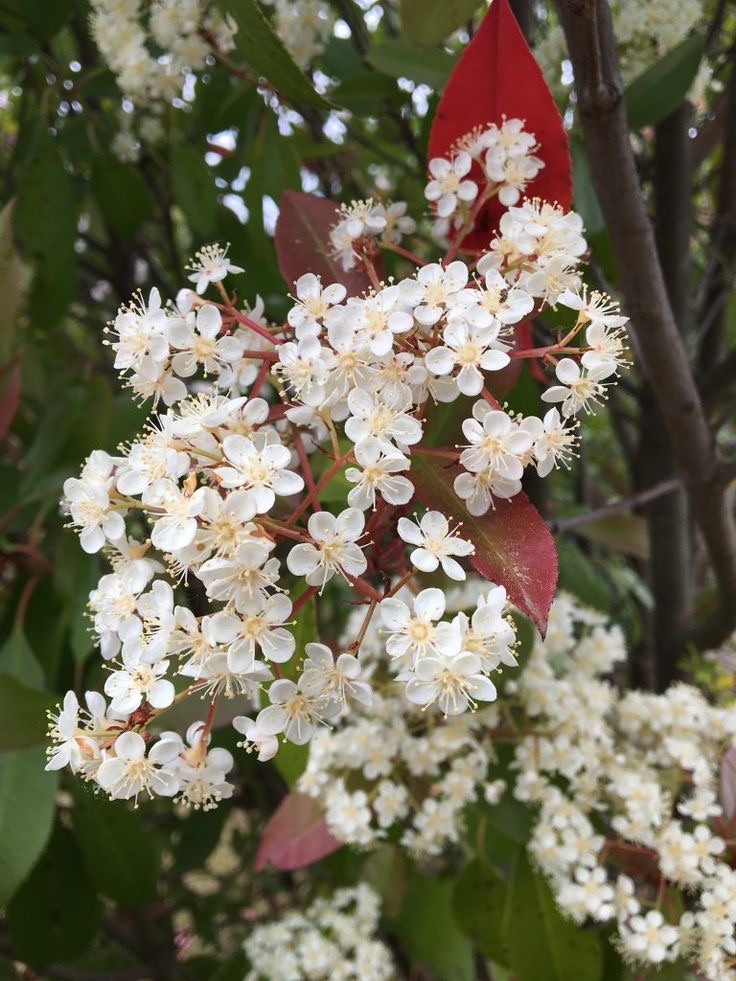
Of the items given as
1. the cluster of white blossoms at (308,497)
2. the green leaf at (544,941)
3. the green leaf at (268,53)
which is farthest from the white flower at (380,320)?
the green leaf at (544,941)

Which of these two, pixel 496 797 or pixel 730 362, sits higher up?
pixel 730 362

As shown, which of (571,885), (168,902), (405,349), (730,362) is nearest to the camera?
(405,349)

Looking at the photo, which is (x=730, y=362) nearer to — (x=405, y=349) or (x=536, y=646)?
(x=536, y=646)

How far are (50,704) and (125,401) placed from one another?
0.40m

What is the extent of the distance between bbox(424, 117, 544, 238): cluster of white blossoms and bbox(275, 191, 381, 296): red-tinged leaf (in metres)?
0.08

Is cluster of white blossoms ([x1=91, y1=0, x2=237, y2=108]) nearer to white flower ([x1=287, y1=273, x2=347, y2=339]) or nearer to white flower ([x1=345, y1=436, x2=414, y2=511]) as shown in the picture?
white flower ([x1=287, y1=273, x2=347, y2=339])

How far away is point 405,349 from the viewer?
44 centimetres

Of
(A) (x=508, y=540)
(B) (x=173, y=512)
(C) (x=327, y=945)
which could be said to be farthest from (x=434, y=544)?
(C) (x=327, y=945)

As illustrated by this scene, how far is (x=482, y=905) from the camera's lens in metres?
0.80

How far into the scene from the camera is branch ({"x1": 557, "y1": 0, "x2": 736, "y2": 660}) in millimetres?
504

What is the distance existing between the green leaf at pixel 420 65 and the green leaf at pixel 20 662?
0.67 m

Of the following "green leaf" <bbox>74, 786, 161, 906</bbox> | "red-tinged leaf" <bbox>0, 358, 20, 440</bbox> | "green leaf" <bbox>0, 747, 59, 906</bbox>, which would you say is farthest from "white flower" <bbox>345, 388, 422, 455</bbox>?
"green leaf" <bbox>74, 786, 161, 906</bbox>

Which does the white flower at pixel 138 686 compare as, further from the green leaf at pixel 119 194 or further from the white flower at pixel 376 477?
the green leaf at pixel 119 194

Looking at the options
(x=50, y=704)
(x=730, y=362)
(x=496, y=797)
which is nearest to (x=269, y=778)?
(x=496, y=797)
